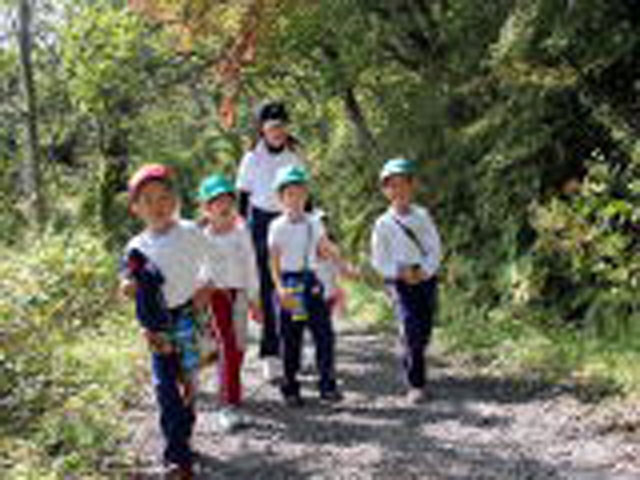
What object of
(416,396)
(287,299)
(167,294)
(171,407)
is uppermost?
(167,294)

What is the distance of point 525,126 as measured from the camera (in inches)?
364

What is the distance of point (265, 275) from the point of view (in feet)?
25.6

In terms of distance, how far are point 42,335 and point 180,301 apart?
2643mm

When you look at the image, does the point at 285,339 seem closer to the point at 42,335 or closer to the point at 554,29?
the point at 42,335

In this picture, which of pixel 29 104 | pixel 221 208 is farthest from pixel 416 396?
pixel 29 104

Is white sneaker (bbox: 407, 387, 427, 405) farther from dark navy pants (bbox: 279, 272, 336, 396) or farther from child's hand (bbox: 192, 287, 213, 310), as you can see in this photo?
child's hand (bbox: 192, 287, 213, 310)

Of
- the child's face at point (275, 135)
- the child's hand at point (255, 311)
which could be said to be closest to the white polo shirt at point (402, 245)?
the child's hand at point (255, 311)

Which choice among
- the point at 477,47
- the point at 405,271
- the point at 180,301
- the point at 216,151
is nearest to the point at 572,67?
the point at 477,47

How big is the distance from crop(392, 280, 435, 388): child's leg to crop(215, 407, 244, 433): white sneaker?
1.32 m

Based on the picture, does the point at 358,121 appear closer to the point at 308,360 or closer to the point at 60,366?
the point at 308,360

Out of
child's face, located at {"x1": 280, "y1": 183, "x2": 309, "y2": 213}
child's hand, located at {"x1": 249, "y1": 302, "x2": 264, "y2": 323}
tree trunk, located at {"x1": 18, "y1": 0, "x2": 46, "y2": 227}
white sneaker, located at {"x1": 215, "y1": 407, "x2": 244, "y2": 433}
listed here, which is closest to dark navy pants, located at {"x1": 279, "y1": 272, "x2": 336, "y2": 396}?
child's hand, located at {"x1": 249, "y1": 302, "x2": 264, "y2": 323}

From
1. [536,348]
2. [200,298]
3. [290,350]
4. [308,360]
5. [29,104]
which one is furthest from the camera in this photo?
[29,104]

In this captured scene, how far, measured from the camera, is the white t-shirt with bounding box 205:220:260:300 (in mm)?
6641

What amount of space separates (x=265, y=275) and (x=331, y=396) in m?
1.25
